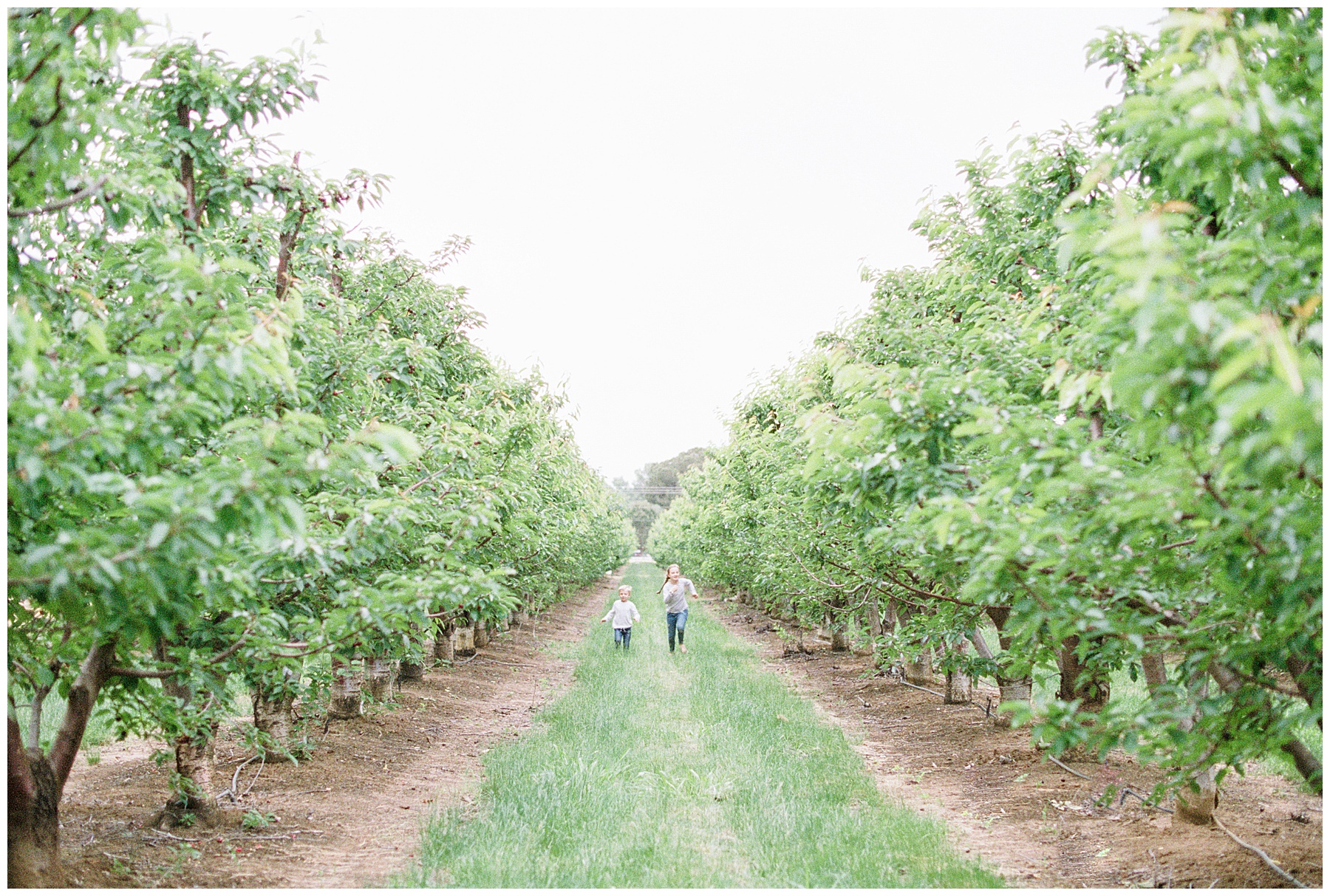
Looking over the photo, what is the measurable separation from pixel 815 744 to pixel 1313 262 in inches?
270

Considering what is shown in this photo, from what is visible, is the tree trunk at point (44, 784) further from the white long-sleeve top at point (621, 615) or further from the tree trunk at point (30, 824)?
the white long-sleeve top at point (621, 615)

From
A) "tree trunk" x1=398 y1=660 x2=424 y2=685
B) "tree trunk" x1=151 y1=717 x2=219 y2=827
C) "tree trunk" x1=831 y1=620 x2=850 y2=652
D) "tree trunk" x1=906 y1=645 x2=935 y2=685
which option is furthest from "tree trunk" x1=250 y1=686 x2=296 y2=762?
"tree trunk" x1=831 y1=620 x2=850 y2=652

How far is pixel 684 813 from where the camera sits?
6363mm

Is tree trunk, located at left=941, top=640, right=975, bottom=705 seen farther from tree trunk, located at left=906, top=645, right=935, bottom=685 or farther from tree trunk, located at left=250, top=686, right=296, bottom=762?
tree trunk, located at left=250, top=686, right=296, bottom=762

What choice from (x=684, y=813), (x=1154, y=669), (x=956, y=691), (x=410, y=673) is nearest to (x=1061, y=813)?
(x=1154, y=669)

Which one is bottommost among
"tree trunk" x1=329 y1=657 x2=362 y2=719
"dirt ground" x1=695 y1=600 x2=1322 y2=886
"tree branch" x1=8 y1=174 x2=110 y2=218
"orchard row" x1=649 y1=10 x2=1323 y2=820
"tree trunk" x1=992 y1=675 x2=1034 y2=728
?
"dirt ground" x1=695 y1=600 x2=1322 y2=886

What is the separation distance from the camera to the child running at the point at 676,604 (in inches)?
639

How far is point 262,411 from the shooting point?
5.26 m

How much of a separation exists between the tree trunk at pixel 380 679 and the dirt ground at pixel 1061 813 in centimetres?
558

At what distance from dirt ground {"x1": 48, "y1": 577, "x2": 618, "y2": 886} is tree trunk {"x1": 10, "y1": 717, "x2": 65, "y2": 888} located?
26 centimetres

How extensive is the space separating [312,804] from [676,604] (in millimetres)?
10186

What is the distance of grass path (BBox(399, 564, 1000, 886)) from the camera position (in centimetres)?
505

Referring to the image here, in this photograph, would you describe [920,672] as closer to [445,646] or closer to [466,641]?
[445,646]

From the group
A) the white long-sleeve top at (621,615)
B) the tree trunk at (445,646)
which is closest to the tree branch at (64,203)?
the tree trunk at (445,646)
